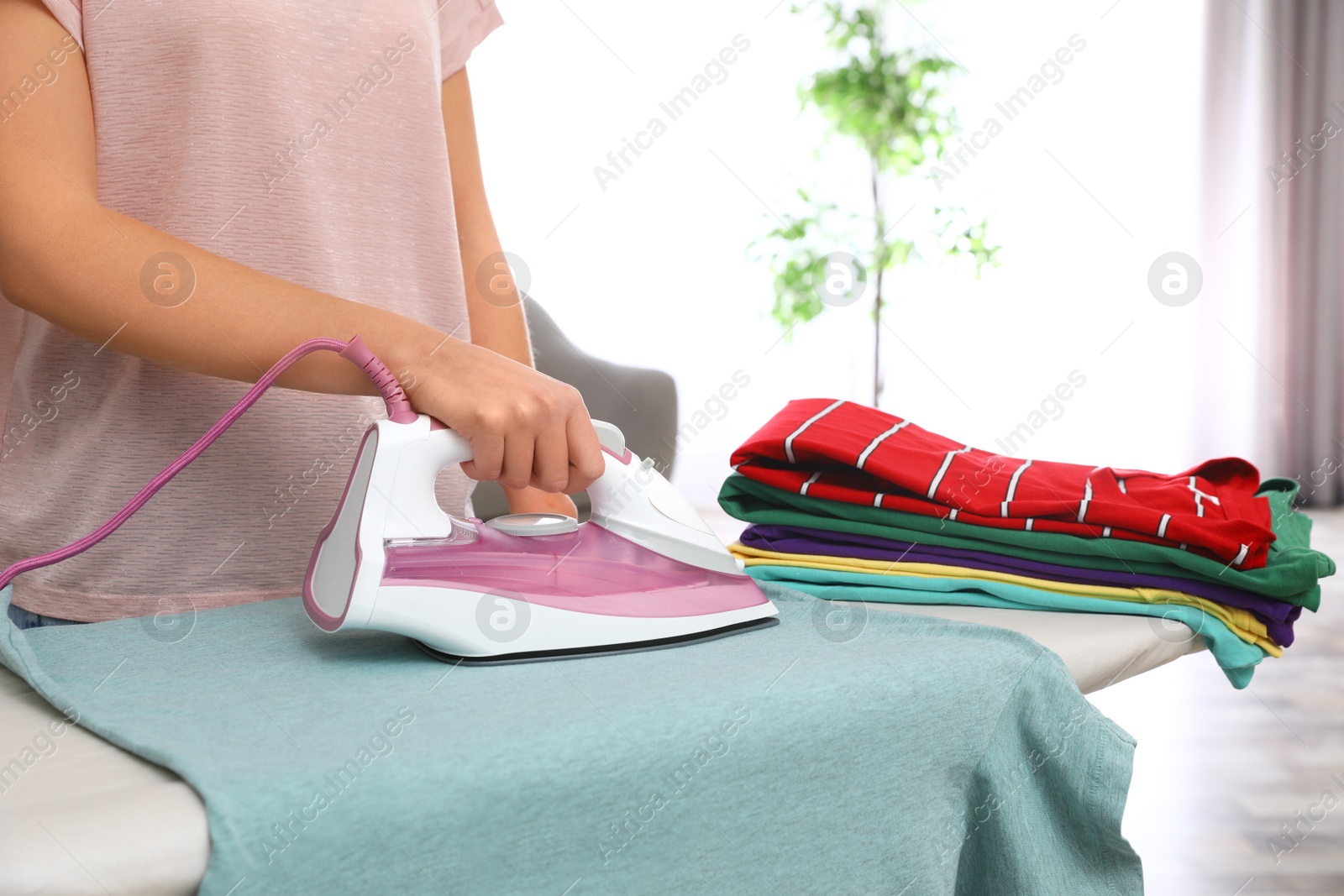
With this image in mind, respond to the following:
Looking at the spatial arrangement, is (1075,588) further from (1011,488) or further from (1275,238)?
(1275,238)

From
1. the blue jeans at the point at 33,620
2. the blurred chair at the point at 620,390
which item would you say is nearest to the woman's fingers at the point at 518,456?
the blue jeans at the point at 33,620

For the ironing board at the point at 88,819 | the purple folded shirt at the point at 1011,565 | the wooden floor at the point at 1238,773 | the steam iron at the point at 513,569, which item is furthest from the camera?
the wooden floor at the point at 1238,773

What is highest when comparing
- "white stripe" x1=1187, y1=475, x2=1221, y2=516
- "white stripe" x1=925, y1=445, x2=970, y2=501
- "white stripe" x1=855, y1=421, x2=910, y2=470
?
"white stripe" x1=1187, y1=475, x2=1221, y2=516

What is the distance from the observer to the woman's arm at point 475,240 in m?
0.92

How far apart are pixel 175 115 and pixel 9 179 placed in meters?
0.15

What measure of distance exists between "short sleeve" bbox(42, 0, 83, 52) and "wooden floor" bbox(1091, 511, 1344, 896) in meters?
1.42

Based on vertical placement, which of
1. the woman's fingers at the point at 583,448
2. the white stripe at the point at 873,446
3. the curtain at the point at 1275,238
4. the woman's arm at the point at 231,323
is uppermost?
the curtain at the point at 1275,238

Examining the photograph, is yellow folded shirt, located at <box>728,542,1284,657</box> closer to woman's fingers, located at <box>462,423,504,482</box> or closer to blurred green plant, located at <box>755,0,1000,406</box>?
woman's fingers, located at <box>462,423,504,482</box>

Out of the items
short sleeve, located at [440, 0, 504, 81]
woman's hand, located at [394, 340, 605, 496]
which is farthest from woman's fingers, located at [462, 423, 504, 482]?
short sleeve, located at [440, 0, 504, 81]

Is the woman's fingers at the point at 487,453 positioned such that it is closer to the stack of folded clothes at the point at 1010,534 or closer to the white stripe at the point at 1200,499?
the stack of folded clothes at the point at 1010,534

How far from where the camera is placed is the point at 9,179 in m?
0.57

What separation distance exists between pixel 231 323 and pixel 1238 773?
170 cm

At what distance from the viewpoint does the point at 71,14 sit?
2.10 ft

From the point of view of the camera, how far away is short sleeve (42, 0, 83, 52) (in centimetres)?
62
